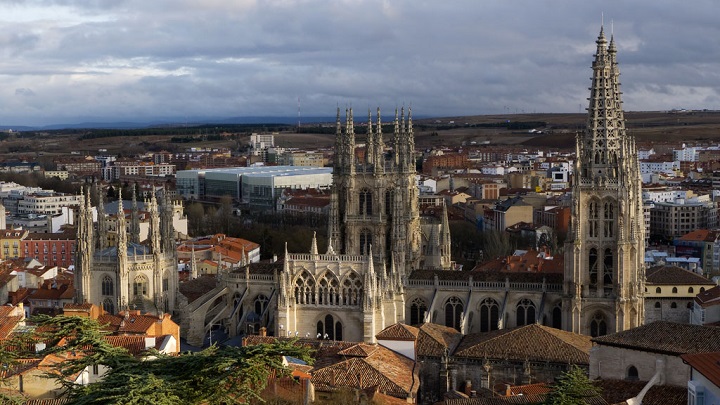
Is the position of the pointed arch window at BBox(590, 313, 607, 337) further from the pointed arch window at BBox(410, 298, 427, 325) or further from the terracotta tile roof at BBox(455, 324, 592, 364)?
the pointed arch window at BBox(410, 298, 427, 325)

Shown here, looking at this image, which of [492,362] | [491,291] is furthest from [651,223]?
[492,362]

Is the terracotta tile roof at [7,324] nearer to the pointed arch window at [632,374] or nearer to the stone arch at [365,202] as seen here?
the pointed arch window at [632,374]

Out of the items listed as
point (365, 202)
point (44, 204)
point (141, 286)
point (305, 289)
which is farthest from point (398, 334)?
point (44, 204)

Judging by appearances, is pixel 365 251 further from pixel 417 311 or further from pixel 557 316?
pixel 557 316

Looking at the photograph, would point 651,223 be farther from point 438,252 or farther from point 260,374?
point 260,374

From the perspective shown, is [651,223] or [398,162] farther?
[651,223]

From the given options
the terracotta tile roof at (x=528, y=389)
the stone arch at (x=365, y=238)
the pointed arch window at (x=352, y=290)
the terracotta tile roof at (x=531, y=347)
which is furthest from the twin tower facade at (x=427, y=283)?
the terracotta tile roof at (x=528, y=389)
